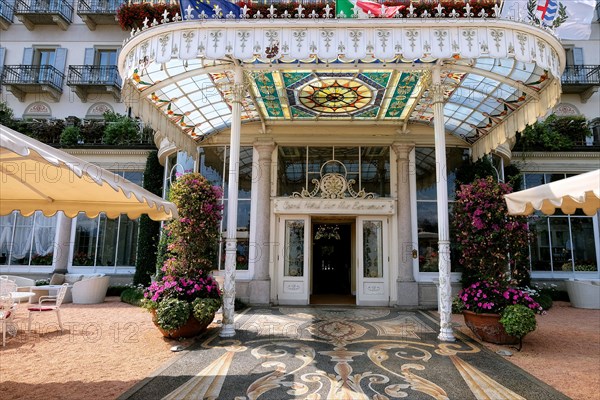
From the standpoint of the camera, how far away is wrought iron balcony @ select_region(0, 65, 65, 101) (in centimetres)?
1520

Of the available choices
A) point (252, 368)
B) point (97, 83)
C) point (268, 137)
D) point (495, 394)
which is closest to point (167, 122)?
point (268, 137)

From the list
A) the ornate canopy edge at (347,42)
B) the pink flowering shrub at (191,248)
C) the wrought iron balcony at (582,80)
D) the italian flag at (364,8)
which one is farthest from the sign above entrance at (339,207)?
the wrought iron balcony at (582,80)

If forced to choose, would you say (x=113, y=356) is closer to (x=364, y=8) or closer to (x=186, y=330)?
(x=186, y=330)

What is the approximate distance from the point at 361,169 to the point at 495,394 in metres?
7.07

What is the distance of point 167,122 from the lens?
8.47m

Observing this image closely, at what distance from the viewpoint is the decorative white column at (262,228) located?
9.34m

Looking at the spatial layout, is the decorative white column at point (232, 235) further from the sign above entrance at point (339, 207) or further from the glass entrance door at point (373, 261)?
the glass entrance door at point (373, 261)

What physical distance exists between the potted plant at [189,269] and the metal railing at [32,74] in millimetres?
Answer: 12705

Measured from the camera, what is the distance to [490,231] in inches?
247

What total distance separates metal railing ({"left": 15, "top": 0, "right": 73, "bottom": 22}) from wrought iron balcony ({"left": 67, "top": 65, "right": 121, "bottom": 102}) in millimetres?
2661

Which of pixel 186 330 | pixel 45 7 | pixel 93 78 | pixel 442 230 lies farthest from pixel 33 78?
pixel 442 230

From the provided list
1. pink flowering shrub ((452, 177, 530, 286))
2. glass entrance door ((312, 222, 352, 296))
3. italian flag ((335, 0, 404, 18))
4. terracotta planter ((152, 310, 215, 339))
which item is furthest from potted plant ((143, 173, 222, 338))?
glass entrance door ((312, 222, 352, 296))

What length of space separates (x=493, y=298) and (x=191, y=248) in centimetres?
540

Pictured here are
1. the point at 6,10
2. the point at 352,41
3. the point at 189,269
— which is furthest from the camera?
the point at 6,10
